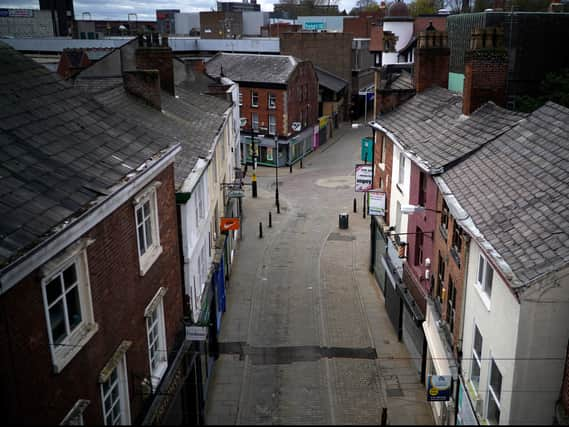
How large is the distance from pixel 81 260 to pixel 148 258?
11.1 feet

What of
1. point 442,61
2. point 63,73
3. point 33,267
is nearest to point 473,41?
point 442,61

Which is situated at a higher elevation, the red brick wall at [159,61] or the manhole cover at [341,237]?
the red brick wall at [159,61]

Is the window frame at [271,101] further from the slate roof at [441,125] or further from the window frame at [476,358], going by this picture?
the window frame at [476,358]

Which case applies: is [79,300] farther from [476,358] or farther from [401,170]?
[401,170]

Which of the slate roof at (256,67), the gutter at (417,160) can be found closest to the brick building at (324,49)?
the slate roof at (256,67)

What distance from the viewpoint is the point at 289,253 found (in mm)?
31078

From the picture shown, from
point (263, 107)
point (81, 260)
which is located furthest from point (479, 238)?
point (263, 107)

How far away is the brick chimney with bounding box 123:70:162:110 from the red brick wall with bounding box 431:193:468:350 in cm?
1151

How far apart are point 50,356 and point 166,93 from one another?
19503mm

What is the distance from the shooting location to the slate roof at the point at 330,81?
208ft

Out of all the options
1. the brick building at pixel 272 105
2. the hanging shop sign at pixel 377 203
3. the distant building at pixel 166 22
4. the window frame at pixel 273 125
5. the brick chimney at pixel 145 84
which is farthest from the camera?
the distant building at pixel 166 22

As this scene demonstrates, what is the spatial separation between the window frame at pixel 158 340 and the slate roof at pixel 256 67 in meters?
38.4

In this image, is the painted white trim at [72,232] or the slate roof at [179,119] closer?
the painted white trim at [72,232]

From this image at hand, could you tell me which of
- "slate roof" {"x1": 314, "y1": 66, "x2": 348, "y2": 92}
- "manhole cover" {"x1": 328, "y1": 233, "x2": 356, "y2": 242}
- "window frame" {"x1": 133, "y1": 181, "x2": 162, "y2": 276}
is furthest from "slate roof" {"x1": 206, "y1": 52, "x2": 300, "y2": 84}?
"window frame" {"x1": 133, "y1": 181, "x2": 162, "y2": 276}
